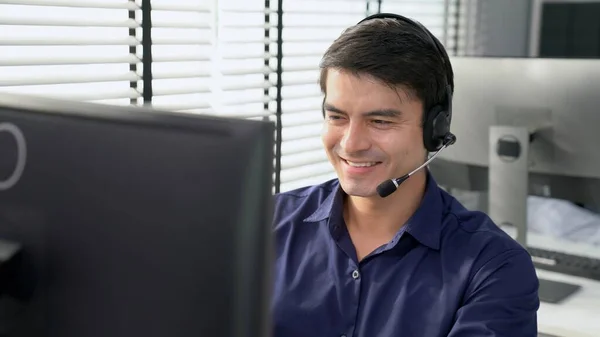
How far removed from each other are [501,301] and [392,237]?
235mm

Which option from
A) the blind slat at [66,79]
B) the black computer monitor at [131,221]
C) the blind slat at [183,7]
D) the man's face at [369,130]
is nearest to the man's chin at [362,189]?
the man's face at [369,130]

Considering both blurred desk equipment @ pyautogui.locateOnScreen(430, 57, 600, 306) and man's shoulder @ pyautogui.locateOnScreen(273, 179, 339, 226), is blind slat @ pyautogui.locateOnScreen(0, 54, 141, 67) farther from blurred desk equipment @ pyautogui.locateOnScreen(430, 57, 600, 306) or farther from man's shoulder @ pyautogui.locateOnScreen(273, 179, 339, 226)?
blurred desk equipment @ pyautogui.locateOnScreen(430, 57, 600, 306)

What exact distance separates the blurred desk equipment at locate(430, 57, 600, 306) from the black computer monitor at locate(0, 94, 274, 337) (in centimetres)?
155

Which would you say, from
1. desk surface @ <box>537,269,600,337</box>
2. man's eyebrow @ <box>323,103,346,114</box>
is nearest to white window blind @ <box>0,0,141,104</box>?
man's eyebrow @ <box>323,103,346,114</box>

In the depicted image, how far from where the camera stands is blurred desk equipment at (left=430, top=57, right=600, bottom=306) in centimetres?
187

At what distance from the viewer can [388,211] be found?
4.42ft

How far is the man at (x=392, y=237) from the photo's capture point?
3.98 ft

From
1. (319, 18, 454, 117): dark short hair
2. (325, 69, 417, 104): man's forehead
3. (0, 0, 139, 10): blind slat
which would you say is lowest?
A: (325, 69, 417, 104): man's forehead

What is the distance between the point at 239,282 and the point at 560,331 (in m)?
1.37

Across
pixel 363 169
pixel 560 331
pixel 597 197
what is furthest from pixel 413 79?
pixel 597 197

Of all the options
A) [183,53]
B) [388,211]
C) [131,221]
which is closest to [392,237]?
[388,211]

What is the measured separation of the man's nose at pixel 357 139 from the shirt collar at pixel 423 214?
0.14 m

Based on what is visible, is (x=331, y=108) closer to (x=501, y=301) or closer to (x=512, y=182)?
(x=501, y=301)

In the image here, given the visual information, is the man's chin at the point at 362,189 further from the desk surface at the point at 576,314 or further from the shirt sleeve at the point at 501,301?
the desk surface at the point at 576,314
